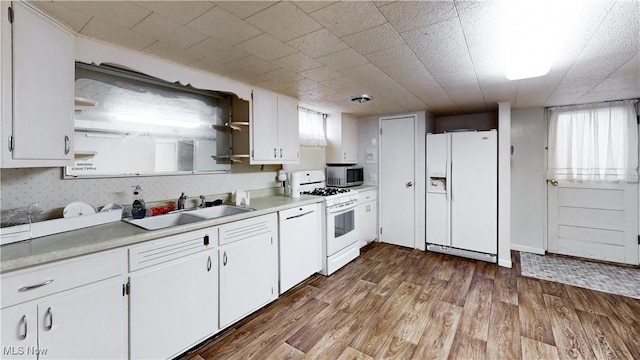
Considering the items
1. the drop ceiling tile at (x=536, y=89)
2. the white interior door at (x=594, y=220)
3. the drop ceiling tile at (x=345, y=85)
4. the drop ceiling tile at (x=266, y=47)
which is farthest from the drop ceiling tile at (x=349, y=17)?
the white interior door at (x=594, y=220)

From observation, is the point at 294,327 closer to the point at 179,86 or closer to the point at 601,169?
the point at 179,86

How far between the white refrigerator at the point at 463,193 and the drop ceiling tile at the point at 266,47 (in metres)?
2.86

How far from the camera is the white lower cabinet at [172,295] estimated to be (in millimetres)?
1596

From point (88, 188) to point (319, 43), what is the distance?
1.91m

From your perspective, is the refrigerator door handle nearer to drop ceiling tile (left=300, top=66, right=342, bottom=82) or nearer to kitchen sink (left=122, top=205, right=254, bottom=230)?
drop ceiling tile (left=300, top=66, right=342, bottom=82)

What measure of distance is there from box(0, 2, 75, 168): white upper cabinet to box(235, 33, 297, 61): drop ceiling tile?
1.00 meters

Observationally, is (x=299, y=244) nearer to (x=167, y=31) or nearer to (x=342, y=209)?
(x=342, y=209)

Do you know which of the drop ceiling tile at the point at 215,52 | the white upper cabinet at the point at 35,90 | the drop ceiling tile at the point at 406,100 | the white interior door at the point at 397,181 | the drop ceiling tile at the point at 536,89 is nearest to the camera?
the white upper cabinet at the point at 35,90

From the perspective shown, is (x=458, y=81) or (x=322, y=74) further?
(x=458, y=81)

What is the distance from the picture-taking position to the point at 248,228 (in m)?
2.25

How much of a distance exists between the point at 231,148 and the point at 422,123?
2.84m

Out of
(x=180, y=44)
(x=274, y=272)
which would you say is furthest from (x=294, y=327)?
(x=180, y=44)

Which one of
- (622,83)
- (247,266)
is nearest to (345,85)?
(247,266)

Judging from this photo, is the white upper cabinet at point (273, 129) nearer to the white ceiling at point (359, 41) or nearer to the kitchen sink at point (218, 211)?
the white ceiling at point (359, 41)
